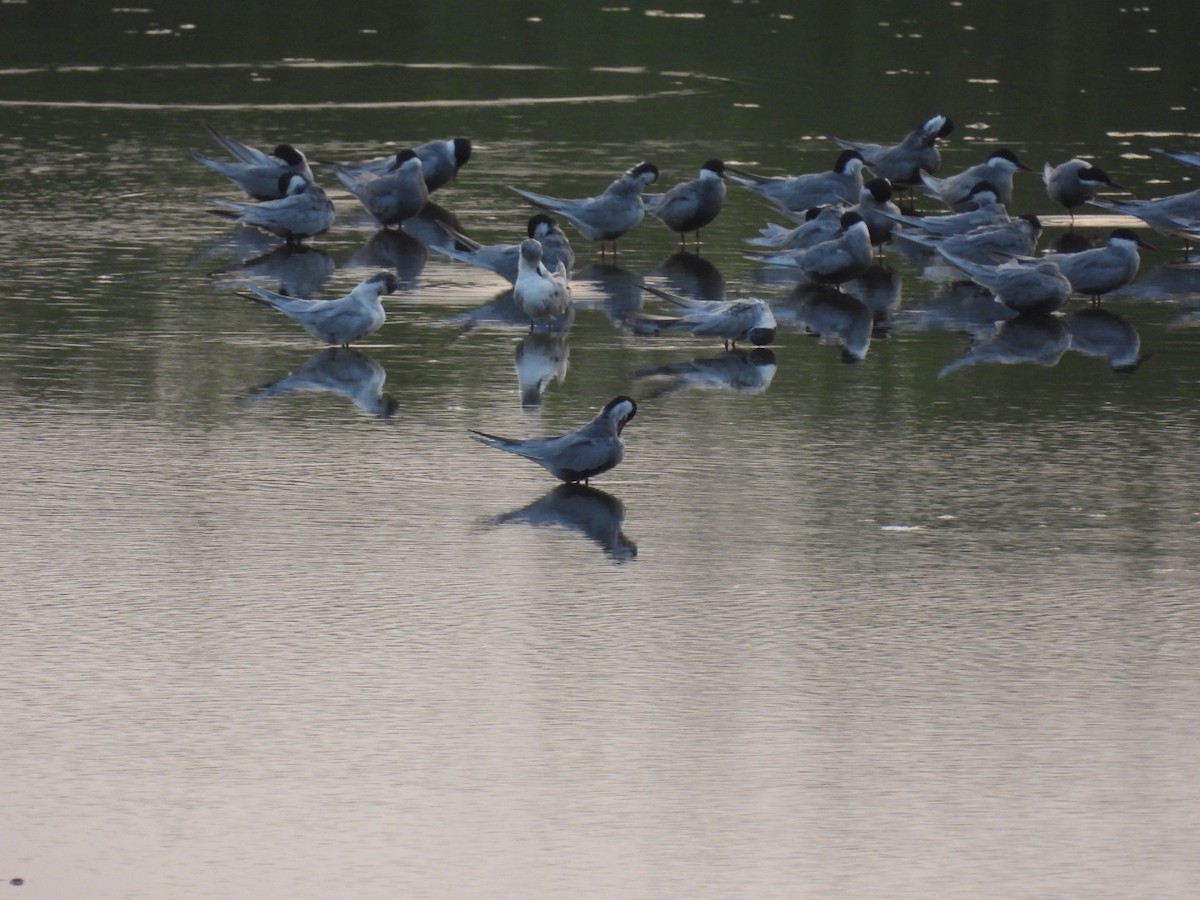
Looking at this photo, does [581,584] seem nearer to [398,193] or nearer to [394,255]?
[394,255]

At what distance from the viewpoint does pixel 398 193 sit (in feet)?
Result: 56.0

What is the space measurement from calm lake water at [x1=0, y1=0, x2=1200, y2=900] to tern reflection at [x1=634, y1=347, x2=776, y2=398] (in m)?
0.04

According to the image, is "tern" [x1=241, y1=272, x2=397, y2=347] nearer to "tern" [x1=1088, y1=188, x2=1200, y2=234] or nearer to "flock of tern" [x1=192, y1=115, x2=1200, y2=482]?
"flock of tern" [x1=192, y1=115, x2=1200, y2=482]

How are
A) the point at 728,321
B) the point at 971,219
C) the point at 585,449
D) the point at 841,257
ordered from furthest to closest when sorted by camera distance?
1. the point at 971,219
2. the point at 841,257
3. the point at 728,321
4. the point at 585,449

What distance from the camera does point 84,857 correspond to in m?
6.22

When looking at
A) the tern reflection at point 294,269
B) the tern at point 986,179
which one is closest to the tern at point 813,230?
the tern at point 986,179

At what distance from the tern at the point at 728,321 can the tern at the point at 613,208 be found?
2.76 m

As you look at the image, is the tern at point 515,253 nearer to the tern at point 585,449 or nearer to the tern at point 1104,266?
the tern at point 1104,266

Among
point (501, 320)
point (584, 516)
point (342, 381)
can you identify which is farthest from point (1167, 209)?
point (584, 516)

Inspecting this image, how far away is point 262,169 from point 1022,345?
6.96 m

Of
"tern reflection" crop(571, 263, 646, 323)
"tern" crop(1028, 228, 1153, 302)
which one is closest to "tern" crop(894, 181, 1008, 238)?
"tern" crop(1028, 228, 1153, 302)

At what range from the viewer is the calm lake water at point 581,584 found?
6.43 meters

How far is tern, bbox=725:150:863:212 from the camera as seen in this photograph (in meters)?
17.5

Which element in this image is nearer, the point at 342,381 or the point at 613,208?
the point at 342,381
